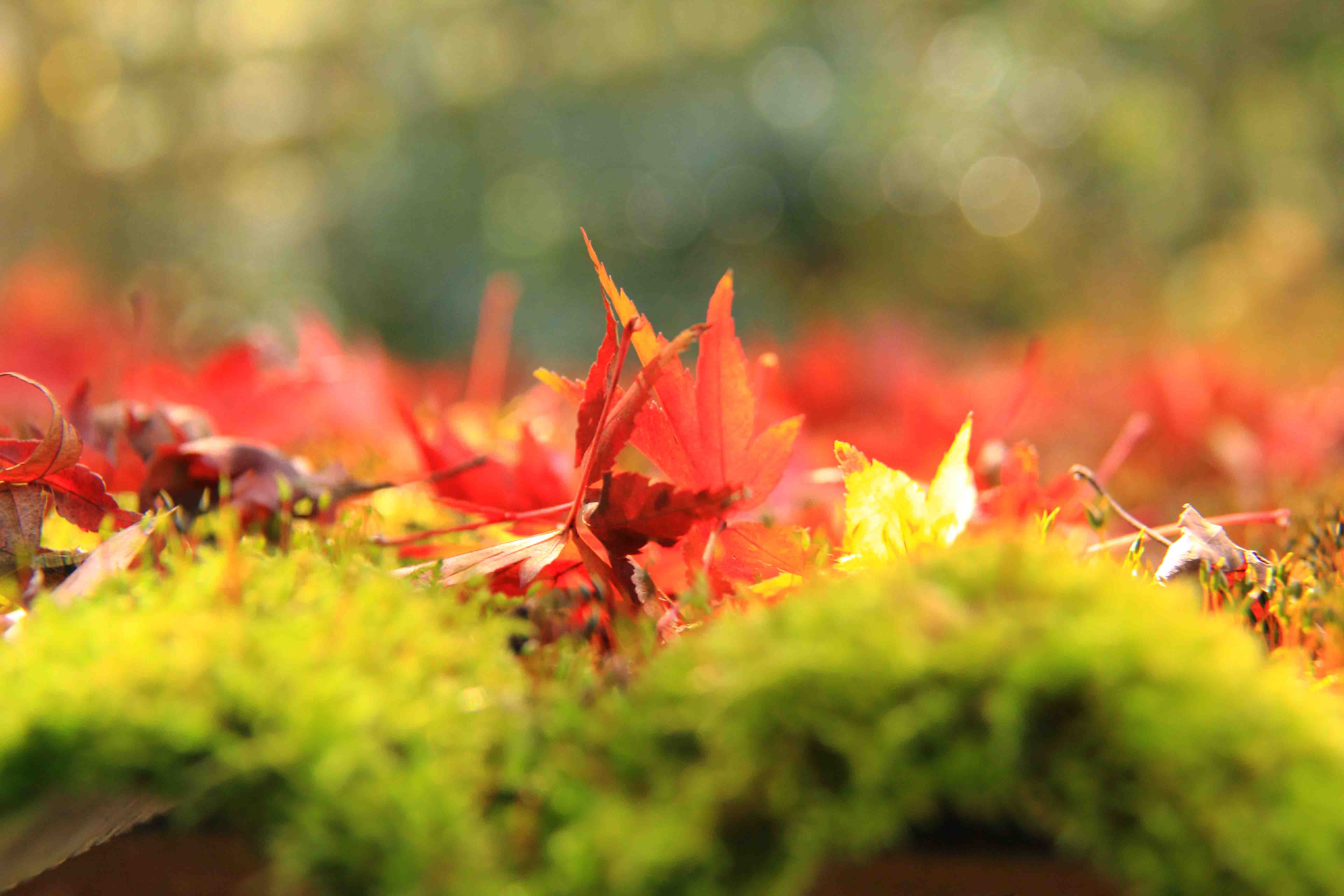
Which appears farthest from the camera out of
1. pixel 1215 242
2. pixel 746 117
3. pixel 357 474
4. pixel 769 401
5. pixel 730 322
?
pixel 1215 242

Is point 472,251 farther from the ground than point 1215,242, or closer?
farther from the ground

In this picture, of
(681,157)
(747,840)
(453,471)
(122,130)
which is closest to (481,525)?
(453,471)

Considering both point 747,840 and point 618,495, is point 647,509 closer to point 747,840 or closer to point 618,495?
point 618,495

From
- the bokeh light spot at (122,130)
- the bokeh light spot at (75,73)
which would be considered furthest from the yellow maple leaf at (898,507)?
the bokeh light spot at (75,73)

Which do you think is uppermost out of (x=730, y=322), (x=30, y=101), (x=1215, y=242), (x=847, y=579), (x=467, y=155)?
(x=30, y=101)

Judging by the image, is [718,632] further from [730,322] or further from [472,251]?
[472,251]

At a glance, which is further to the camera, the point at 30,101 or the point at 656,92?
the point at 30,101

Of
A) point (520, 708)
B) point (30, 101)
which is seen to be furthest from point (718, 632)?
point (30, 101)

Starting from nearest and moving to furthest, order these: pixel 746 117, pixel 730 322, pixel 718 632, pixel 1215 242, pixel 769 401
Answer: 1. pixel 718 632
2. pixel 730 322
3. pixel 769 401
4. pixel 746 117
5. pixel 1215 242
